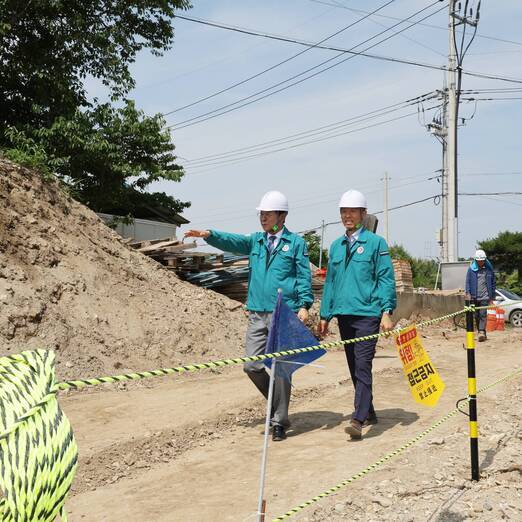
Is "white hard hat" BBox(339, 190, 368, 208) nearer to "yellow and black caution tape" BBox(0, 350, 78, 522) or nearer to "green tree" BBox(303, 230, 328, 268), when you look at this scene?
"yellow and black caution tape" BBox(0, 350, 78, 522)

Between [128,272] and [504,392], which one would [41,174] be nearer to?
[128,272]

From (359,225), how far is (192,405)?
305 cm

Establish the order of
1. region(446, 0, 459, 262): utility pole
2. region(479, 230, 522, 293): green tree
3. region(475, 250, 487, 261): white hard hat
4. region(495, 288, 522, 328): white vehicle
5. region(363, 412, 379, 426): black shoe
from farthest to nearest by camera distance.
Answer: region(479, 230, 522, 293): green tree
region(446, 0, 459, 262): utility pole
region(495, 288, 522, 328): white vehicle
region(475, 250, 487, 261): white hard hat
region(363, 412, 379, 426): black shoe

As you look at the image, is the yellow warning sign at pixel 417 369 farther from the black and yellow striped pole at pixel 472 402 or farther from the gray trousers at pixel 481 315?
the gray trousers at pixel 481 315

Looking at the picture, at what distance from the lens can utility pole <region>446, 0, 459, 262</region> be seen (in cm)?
2345

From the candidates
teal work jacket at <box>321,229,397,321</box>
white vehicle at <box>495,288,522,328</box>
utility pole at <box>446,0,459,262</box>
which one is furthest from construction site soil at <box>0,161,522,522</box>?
utility pole at <box>446,0,459,262</box>

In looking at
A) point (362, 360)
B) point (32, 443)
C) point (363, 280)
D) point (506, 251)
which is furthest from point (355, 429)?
point (506, 251)

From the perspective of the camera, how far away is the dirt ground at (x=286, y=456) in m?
4.26

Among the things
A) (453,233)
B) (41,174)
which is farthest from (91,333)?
(453,233)

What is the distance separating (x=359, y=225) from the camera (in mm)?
6117

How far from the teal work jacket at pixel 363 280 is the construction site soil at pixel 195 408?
1.13 m

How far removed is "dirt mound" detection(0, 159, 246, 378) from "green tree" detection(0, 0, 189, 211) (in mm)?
5236

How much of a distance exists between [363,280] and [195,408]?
8.90ft

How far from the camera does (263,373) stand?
235 inches
